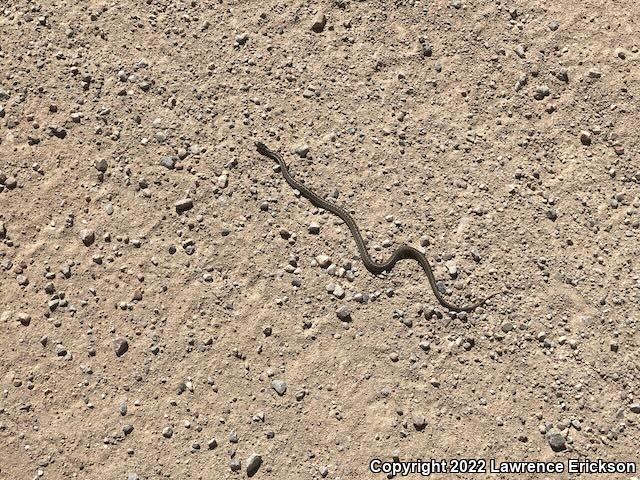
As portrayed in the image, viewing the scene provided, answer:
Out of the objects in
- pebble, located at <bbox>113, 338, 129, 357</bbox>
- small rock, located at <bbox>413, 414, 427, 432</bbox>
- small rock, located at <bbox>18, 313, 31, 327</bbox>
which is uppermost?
small rock, located at <bbox>18, 313, 31, 327</bbox>

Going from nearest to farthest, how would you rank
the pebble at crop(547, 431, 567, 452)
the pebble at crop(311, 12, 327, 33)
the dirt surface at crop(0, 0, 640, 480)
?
1. the pebble at crop(547, 431, 567, 452)
2. the dirt surface at crop(0, 0, 640, 480)
3. the pebble at crop(311, 12, 327, 33)

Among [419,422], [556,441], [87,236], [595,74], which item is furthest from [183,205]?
[595,74]

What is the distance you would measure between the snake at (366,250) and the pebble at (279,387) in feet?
4.14

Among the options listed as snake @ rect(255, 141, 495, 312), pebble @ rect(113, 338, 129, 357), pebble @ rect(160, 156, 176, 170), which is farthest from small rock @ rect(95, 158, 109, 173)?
pebble @ rect(113, 338, 129, 357)

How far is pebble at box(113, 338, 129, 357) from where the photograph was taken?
573cm

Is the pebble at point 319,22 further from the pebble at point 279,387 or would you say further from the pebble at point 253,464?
the pebble at point 253,464

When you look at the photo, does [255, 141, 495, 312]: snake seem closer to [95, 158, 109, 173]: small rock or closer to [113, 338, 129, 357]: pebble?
[95, 158, 109, 173]: small rock

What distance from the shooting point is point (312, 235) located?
6062mm

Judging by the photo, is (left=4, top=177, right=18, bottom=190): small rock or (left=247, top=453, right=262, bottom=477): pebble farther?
(left=4, top=177, right=18, bottom=190): small rock

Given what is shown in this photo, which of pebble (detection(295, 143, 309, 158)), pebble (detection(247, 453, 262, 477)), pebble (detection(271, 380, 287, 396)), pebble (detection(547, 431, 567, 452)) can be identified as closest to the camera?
pebble (detection(547, 431, 567, 452))

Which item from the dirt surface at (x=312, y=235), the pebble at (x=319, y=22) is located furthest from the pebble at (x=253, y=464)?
the pebble at (x=319, y=22)

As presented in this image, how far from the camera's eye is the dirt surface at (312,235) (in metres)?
5.42

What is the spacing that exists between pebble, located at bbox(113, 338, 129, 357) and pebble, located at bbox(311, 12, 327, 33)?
3.67 metres

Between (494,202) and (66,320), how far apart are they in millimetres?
4051
